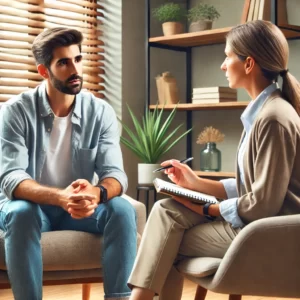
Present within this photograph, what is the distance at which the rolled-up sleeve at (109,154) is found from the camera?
260 centimetres

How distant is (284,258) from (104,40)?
2.43 metres

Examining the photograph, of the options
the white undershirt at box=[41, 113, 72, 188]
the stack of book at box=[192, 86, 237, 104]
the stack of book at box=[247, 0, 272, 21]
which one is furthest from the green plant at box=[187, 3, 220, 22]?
the white undershirt at box=[41, 113, 72, 188]

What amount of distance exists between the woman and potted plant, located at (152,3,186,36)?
1.77 m

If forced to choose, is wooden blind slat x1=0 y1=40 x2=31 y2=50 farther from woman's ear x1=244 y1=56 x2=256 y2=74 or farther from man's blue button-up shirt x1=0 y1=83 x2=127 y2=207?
woman's ear x1=244 y1=56 x2=256 y2=74

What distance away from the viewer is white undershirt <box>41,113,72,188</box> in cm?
260

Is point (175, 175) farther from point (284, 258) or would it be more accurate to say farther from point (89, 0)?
point (89, 0)

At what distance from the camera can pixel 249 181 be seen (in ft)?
6.69

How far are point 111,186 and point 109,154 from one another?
0.65 feet

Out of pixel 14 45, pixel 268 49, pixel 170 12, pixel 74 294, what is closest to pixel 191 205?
pixel 268 49

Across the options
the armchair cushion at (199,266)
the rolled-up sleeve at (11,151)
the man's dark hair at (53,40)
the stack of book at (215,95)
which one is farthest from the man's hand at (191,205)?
the stack of book at (215,95)

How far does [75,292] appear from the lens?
3377 mm

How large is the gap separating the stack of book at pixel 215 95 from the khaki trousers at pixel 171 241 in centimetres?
160

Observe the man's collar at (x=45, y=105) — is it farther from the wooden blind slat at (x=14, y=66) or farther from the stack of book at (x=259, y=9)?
the stack of book at (x=259, y=9)

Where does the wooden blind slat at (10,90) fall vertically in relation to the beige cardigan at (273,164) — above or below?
above
